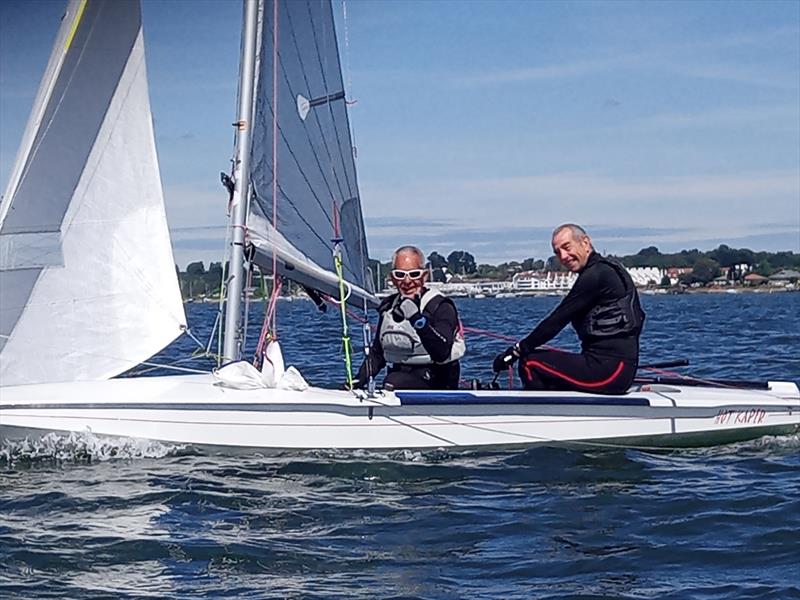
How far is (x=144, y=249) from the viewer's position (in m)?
8.05

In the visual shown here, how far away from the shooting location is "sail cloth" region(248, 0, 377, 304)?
838cm

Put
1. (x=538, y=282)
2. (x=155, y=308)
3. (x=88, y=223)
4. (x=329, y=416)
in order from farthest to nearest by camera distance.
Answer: (x=538, y=282)
(x=155, y=308)
(x=88, y=223)
(x=329, y=416)

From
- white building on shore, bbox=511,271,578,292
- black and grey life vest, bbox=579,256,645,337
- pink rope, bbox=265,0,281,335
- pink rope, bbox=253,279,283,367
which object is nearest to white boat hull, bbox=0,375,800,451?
black and grey life vest, bbox=579,256,645,337

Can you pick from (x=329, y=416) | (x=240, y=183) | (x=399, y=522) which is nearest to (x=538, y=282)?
(x=240, y=183)

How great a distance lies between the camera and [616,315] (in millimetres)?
7578

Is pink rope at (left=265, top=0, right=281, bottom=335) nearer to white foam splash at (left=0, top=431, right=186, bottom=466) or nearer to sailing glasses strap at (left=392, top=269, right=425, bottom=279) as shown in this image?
sailing glasses strap at (left=392, top=269, right=425, bottom=279)

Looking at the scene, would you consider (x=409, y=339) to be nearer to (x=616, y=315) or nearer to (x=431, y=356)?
(x=431, y=356)

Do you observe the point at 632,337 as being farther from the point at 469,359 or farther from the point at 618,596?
the point at 469,359

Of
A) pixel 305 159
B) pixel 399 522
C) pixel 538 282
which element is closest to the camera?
pixel 399 522

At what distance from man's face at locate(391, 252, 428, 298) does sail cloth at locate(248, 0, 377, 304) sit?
3.33ft

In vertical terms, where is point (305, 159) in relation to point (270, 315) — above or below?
above

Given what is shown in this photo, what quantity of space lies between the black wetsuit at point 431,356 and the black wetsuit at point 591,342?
20.1 inches

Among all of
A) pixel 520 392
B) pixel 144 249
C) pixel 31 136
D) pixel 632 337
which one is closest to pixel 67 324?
pixel 144 249

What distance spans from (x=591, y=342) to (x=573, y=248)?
607 millimetres
